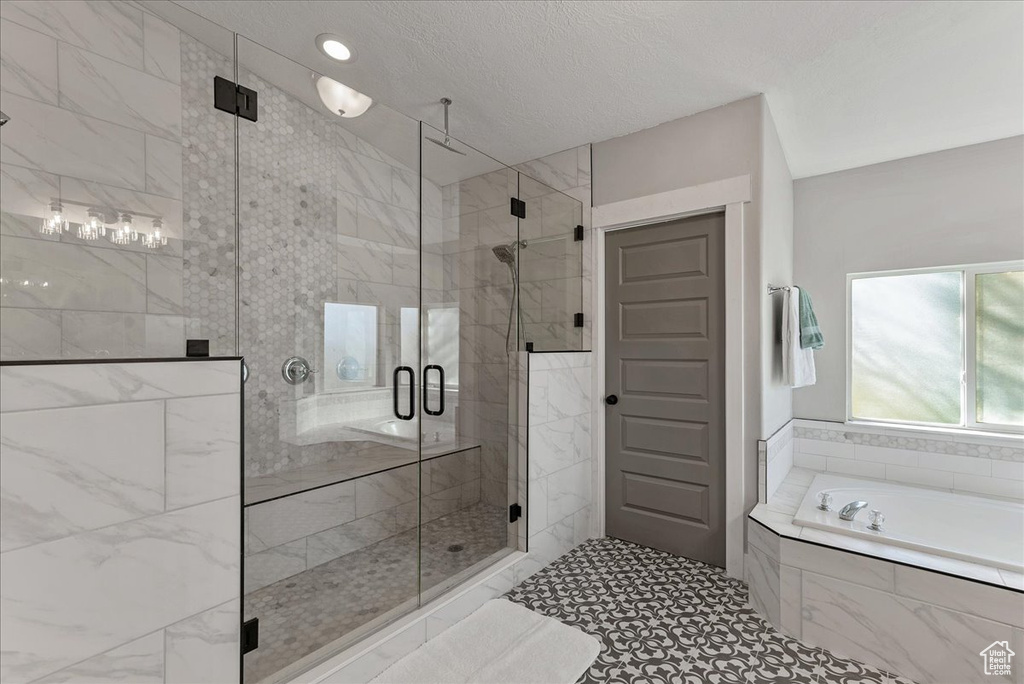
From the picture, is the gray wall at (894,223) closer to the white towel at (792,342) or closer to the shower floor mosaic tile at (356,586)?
the white towel at (792,342)

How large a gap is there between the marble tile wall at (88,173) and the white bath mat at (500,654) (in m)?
1.45

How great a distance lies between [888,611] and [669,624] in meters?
0.85

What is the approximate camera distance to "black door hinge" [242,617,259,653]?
4.57 feet

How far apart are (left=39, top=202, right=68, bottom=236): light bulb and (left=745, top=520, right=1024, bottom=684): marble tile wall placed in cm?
277

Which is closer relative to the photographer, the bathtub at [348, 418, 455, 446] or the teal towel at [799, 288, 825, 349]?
the bathtub at [348, 418, 455, 446]

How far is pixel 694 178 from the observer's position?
105 inches

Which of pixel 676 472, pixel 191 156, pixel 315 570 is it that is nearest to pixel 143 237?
pixel 191 156

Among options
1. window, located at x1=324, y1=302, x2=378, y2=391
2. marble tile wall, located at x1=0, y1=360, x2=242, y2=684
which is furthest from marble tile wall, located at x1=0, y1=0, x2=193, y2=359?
window, located at x1=324, y1=302, x2=378, y2=391

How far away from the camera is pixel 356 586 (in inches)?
73.6

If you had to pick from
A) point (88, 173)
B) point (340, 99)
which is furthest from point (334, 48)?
point (88, 173)

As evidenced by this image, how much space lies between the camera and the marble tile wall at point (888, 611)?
1649 millimetres

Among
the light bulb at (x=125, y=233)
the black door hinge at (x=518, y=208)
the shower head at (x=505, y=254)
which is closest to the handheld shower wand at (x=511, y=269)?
the shower head at (x=505, y=254)

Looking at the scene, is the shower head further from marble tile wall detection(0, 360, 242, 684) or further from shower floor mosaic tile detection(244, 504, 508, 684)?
marble tile wall detection(0, 360, 242, 684)

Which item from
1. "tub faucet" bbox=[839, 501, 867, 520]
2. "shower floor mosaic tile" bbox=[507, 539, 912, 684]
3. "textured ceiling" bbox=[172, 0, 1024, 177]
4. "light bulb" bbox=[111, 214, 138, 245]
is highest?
"textured ceiling" bbox=[172, 0, 1024, 177]
